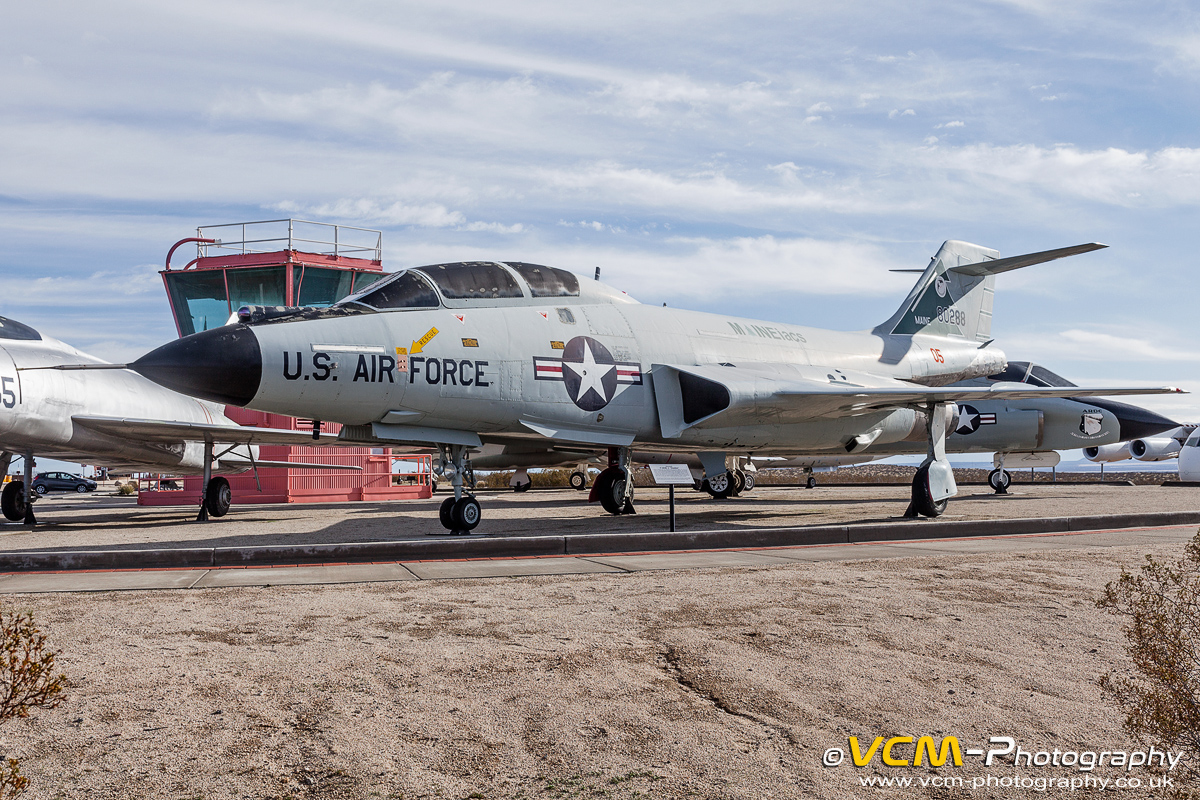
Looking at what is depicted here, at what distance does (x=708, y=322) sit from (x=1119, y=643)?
9247mm

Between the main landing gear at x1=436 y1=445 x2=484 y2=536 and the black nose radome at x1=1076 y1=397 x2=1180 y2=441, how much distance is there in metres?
17.5

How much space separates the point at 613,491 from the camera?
13844 millimetres

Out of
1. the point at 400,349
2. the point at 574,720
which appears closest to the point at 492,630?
the point at 574,720

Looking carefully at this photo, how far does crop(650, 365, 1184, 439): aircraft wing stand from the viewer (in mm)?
11609

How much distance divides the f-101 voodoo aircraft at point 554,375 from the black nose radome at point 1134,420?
8.10m

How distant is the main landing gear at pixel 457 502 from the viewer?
9906 millimetres

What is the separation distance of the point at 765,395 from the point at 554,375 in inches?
126

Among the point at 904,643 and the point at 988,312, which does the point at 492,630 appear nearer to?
the point at 904,643

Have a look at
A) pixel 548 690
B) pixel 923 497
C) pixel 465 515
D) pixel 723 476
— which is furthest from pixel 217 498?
pixel 548 690

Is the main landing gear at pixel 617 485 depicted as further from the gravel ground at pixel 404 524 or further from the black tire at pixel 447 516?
the black tire at pixel 447 516

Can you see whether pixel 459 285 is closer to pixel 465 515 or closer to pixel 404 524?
pixel 465 515

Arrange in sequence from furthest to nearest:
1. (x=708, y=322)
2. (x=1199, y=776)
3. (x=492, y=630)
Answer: (x=708, y=322) → (x=492, y=630) → (x=1199, y=776)

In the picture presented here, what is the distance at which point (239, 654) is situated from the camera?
13.8 feet

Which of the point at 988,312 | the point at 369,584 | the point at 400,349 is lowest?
the point at 369,584
